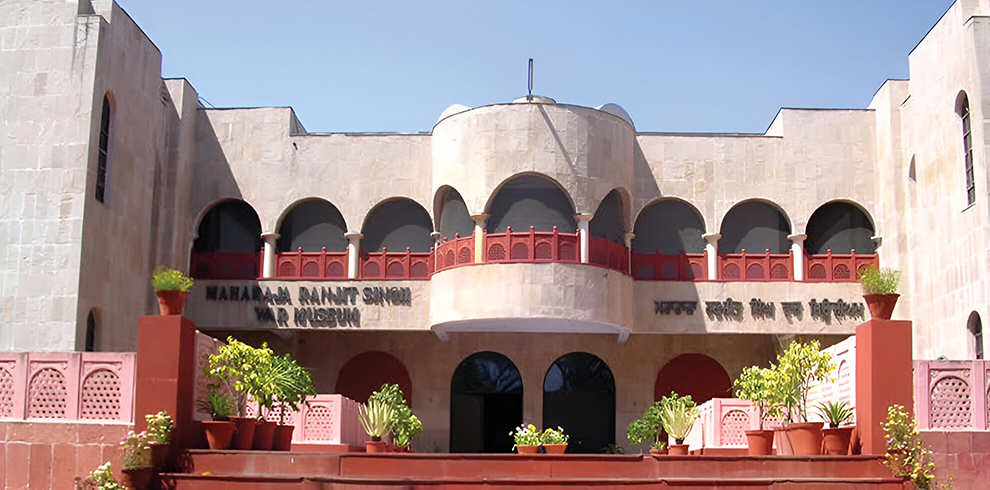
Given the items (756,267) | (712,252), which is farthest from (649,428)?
(756,267)

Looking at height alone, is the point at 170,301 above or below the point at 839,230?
below

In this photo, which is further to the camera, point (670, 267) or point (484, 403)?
point (484, 403)

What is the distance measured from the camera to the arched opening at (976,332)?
73.3ft

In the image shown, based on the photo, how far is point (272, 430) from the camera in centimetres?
1591

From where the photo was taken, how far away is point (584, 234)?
84.8ft

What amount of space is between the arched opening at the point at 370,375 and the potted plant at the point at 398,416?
27.0ft

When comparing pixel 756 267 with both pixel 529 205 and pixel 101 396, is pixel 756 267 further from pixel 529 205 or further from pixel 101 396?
pixel 101 396

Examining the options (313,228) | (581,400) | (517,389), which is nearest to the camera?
(313,228)

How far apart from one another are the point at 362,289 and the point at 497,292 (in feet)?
14.2

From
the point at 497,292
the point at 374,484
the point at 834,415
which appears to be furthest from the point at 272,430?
the point at 497,292

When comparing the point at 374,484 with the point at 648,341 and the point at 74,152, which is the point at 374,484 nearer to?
the point at 74,152

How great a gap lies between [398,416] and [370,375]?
9.99m

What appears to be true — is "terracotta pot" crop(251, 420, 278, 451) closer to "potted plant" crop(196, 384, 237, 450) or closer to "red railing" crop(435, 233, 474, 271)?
"potted plant" crop(196, 384, 237, 450)

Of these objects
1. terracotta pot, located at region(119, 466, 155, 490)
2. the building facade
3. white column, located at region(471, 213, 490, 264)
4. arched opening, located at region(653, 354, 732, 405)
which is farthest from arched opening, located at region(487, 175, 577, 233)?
terracotta pot, located at region(119, 466, 155, 490)
